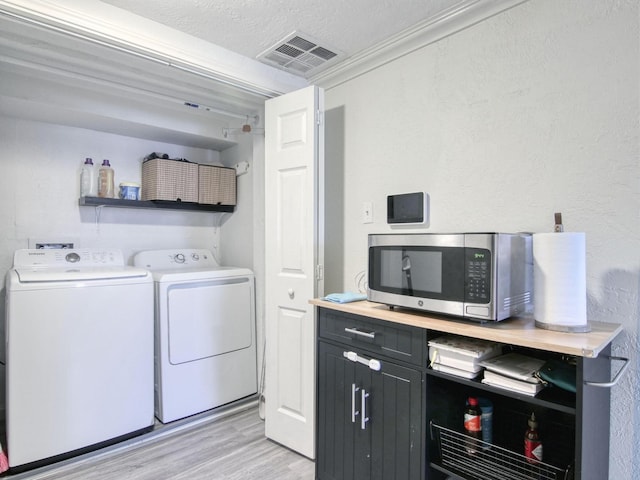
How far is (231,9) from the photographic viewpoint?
1.71 metres

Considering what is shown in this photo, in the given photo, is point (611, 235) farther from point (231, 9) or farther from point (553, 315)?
point (231, 9)

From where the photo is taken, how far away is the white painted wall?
52.9 inches

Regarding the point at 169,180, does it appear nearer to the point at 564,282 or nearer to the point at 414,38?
the point at 414,38

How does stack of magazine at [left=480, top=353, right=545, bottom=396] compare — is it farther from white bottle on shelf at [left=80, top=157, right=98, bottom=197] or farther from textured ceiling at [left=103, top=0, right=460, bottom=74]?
white bottle on shelf at [left=80, top=157, right=98, bottom=197]

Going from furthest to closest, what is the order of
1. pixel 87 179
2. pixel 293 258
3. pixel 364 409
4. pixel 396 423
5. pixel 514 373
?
1. pixel 87 179
2. pixel 293 258
3. pixel 364 409
4. pixel 396 423
5. pixel 514 373

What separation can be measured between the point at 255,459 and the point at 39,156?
2.41m

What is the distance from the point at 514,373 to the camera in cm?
117

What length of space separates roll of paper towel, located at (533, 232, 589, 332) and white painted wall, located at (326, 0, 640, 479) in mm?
292

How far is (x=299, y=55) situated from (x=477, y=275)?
63.6 inches

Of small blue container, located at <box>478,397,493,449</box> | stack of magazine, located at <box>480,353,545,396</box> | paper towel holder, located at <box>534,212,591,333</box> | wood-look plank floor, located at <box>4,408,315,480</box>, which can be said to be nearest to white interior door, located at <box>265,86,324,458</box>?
wood-look plank floor, located at <box>4,408,315,480</box>

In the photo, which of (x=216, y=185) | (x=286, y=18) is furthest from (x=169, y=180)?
(x=286, y=18)

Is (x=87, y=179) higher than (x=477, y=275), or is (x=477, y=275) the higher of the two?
(x=87, y=179)

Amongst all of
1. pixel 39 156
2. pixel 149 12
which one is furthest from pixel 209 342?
pixel 149 12

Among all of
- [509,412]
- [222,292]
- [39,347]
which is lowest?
[509,412]
